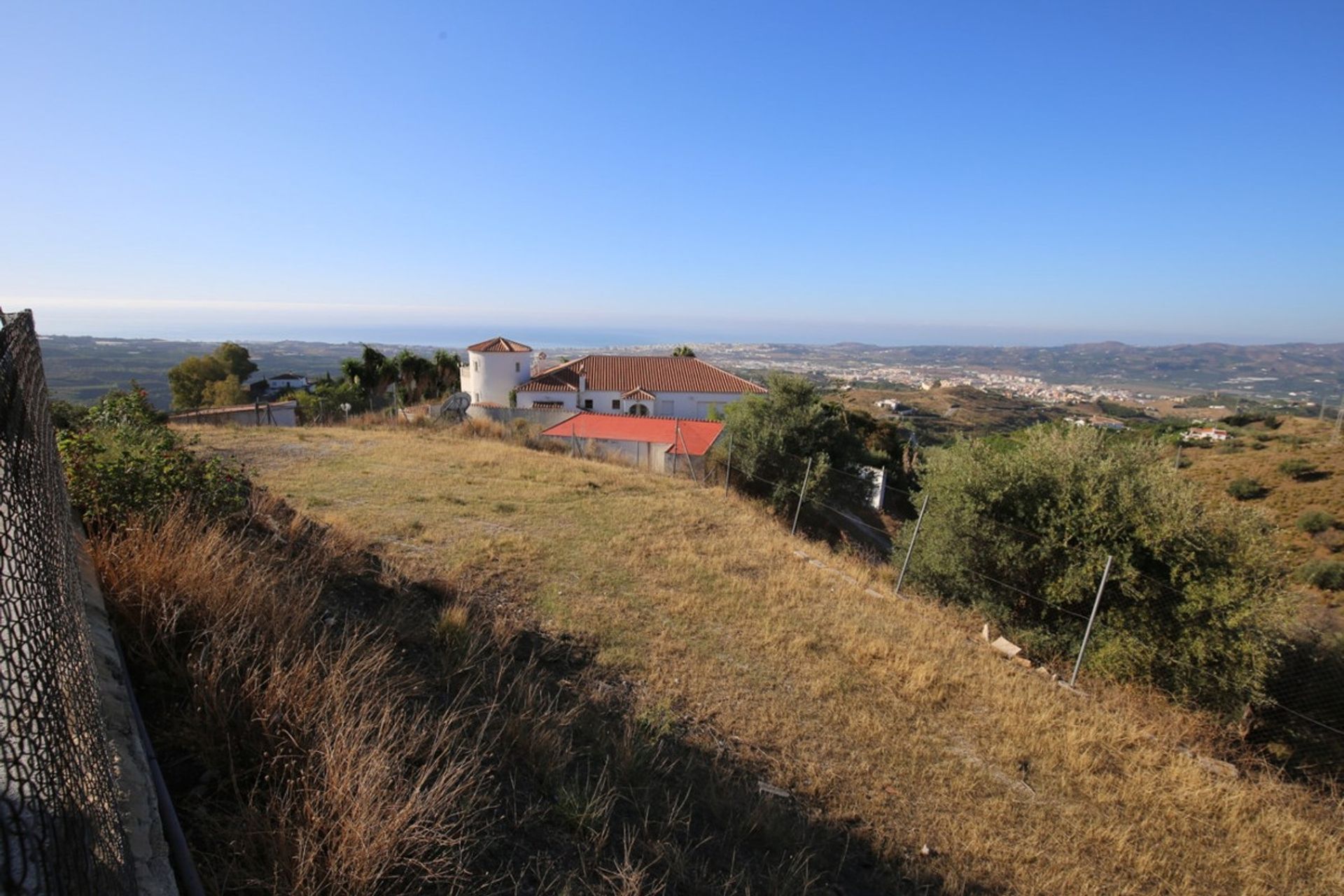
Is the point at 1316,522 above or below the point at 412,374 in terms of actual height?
below

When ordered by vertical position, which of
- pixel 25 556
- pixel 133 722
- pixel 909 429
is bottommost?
pixel 909 429

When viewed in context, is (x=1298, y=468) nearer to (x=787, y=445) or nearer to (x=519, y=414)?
(x=787, y=445)

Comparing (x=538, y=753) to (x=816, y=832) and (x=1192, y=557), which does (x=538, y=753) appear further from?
(x=1192, y=557)

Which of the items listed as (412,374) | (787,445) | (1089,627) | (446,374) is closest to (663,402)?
(446,374)

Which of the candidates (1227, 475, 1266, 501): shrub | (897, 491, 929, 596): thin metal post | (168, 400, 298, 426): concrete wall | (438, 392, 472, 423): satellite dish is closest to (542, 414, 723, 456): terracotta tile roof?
(438, 392, 472, 423): satellite dish

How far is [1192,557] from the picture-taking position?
24.8ft

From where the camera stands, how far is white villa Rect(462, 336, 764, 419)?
34750mm

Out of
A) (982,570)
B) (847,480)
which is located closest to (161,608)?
(982,570)

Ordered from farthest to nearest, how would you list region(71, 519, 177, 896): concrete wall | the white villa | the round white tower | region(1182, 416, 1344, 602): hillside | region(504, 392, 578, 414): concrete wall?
region(504, 392, 578, 414): concrete wall < the white villa < the round white tower < region(1182, 416, 1344, 602): hillside < region(71, 519, 177, 896): concrete wall

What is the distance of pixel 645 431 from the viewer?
949 inches

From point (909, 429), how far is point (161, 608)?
44.6 meters

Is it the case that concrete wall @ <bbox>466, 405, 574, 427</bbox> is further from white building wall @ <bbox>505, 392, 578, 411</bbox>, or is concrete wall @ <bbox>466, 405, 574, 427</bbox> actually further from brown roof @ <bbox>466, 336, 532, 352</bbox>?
brown roof @ <bbox>466, 336, 532, 352</bbox>

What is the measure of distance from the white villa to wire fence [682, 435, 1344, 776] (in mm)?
24926

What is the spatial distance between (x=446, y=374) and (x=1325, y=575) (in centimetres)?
4100
